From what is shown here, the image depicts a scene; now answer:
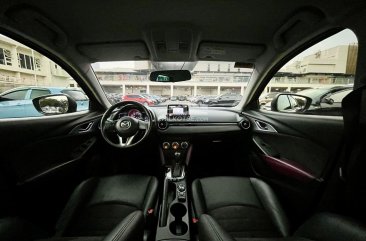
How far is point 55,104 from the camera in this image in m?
2.60

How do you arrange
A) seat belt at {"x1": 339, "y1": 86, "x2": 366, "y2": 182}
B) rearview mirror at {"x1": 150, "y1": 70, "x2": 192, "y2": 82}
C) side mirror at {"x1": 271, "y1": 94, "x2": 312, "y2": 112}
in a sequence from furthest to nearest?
rearview mirror at {"x1": 150, "y1": 70, "x2": 192, "y2": 82}, side mirror at {"x1": 271, "y1": 94, "x2": 312, "y2": 112}, seat belt at {"x1": 339, "y1": 86, "x2": 366, "y2": 182}

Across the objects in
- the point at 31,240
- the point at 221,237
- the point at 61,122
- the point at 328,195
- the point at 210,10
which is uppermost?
the point at 210,10

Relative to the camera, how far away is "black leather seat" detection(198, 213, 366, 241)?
978mm

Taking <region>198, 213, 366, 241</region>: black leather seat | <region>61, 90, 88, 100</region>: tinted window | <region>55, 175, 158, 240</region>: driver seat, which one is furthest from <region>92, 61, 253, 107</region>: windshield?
<region>198, 213, 366, 241</region>: black leather seat

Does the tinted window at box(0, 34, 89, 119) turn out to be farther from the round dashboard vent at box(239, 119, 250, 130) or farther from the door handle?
the door handle

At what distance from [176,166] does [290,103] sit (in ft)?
5.45

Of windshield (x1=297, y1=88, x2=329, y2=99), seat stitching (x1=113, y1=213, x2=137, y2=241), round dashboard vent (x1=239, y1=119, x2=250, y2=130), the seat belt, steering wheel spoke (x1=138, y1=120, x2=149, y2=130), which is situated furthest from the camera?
round dashboard vent (x1=239, y1=119, x2=250, y2=130)

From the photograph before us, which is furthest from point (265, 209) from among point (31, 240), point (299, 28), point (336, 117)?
point (31, 240)

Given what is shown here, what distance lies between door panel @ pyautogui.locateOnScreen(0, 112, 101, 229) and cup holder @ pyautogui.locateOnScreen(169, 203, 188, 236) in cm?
111

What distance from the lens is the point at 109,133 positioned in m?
2.63

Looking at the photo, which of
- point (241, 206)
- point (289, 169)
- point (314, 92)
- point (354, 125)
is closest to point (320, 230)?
point (354, 125)

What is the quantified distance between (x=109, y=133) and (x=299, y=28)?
2.31m

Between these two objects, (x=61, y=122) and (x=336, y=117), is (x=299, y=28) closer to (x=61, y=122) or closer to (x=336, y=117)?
(x=336, y=117)

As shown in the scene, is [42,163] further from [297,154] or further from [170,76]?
[297,154]
